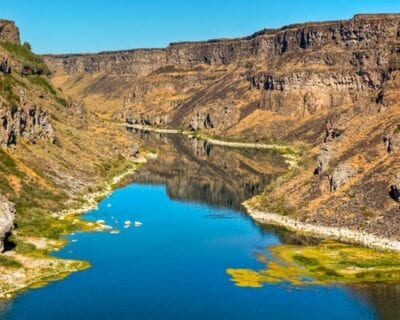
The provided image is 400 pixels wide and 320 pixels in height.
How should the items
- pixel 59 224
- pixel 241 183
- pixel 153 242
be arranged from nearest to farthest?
pixel 153 242, pixel 59 224, pixel 241 183

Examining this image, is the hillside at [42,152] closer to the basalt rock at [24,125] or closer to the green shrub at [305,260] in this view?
the basalt rock at [24,125]

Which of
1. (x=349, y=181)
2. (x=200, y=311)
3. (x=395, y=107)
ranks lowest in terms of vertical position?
(x=200, y=311)

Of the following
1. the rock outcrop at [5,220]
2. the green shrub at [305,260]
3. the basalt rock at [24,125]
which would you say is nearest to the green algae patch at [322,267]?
the green shrub at [305,260]

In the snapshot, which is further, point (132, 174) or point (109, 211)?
point (132, 174)

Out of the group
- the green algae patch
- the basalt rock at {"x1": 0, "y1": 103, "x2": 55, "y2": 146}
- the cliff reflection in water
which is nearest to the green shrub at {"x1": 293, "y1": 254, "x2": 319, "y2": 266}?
the green algae patch

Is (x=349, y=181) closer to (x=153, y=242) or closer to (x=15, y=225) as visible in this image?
(x=153, y=242)

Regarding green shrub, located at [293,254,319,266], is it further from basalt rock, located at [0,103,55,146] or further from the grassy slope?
basalt rock, located at [0,103,55,146]

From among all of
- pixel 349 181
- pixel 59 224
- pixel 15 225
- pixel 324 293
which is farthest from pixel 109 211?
pixel 324 293
